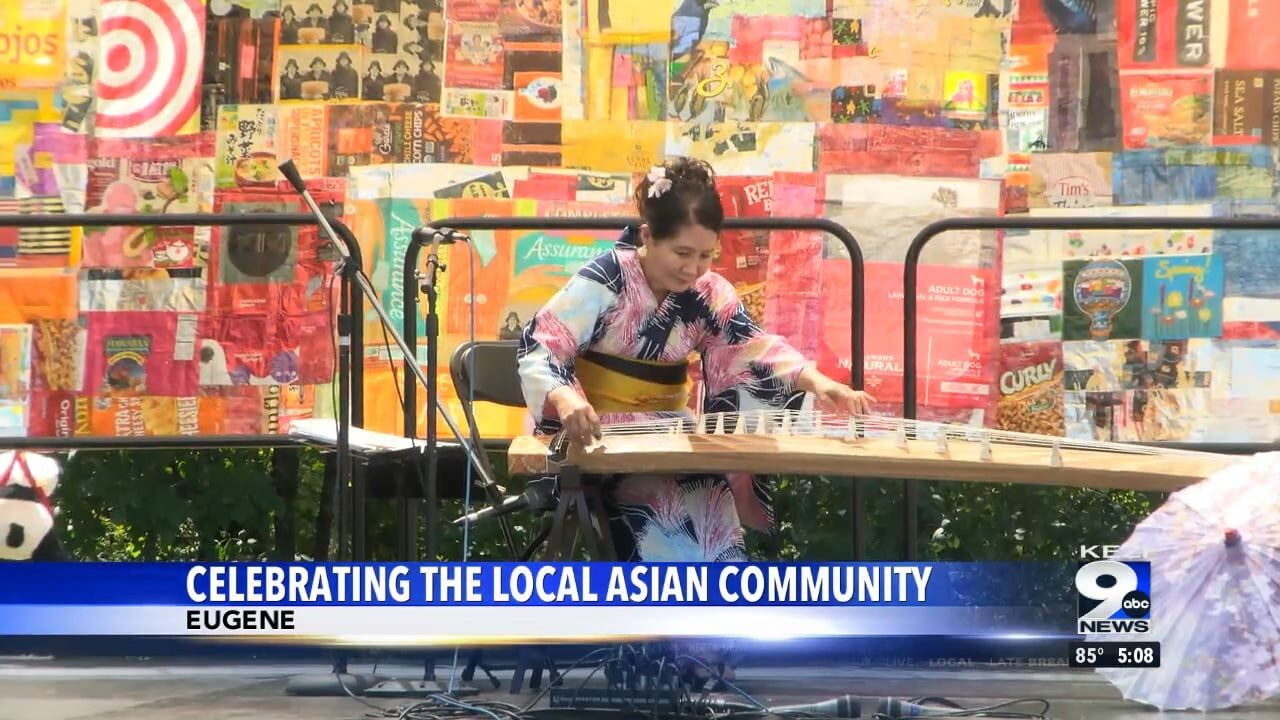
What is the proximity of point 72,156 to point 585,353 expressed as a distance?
1832 mm

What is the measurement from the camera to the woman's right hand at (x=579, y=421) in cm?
357

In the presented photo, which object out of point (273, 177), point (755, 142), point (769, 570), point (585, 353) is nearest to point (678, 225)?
point (585, 353)

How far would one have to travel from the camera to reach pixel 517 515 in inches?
222

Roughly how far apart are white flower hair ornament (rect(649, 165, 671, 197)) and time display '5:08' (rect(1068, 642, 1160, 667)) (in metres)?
1.16

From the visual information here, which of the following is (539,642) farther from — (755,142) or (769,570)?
(755,142)

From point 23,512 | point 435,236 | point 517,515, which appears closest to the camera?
point 435,236

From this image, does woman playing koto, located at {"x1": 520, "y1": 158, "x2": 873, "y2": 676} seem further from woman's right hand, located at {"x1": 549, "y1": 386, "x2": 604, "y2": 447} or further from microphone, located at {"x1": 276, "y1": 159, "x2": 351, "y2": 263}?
microphone, located at {"x1": 276, "y1": 159, "x2": 351, "y2": 263}

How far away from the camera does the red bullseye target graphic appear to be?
5051 millimetres

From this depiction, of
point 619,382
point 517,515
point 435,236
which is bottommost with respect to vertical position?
point 517,515

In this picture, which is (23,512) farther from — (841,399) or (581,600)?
(841,399)

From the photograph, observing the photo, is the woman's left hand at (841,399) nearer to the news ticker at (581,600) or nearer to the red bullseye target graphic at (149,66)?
the news ticker at (581,600)

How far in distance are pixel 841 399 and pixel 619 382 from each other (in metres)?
0.44

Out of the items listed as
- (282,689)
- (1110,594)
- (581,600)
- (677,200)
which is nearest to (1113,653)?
(1110,594)

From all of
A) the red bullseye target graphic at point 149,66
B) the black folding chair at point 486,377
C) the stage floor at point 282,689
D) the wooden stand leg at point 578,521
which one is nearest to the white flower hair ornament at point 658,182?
the wooden stand leg at point 578,521
